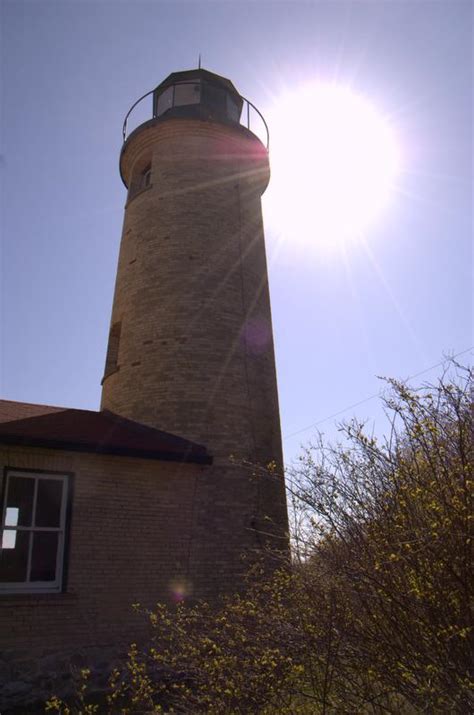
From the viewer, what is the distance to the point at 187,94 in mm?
13602

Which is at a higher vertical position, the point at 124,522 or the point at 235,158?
the point at 235,158

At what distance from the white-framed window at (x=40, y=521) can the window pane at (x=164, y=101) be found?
381 inches

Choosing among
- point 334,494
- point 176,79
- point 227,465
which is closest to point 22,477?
point 227,465

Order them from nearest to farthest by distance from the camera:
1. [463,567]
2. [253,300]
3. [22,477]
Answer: [463,567], [22,477], [253,300]

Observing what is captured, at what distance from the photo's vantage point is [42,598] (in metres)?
6.96

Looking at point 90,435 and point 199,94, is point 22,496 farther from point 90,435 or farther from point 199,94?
point 199,94

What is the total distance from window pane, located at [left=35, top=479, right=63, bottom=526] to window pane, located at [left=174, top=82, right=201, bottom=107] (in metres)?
9.72

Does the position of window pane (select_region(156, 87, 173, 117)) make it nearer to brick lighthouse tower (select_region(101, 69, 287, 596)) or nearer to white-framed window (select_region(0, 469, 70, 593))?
brick lighthouse tower (select_region(101, 69, 287, 596))

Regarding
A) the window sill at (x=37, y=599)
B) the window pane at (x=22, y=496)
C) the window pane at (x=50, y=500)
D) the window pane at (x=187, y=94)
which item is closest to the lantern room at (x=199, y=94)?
the window pane at (x=187, y=94)

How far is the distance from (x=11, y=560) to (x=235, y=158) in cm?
923

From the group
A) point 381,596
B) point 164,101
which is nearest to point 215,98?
point 164,101

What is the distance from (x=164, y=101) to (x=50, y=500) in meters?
10.3

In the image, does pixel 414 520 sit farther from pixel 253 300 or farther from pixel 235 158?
pixel 235 158

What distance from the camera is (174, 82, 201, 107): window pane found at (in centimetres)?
1352
